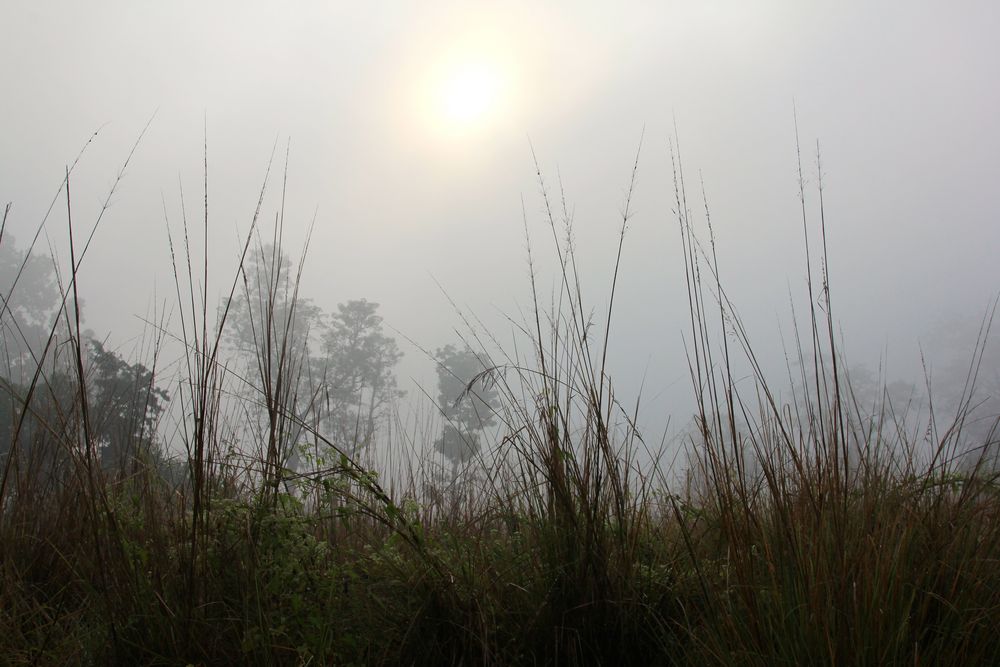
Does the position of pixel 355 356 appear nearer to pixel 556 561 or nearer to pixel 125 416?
pixel 125 416

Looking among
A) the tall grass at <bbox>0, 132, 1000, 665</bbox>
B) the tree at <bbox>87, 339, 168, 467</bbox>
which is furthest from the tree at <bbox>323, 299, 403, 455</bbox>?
the tall grass at <bbox>0, 132, 1000, 665</bbox>

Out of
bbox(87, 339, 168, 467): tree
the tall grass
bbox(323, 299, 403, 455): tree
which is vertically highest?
bbox(323, 299, 403, 455): tree

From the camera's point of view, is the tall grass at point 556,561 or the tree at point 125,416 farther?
the tree at point 125,416

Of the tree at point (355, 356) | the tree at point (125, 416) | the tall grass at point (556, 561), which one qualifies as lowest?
the tall grass at point (556, 561)

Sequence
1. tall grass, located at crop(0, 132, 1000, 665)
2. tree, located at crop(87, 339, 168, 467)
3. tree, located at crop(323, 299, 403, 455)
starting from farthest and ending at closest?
tree, located at crop(323, 299, 403, 455) → tree, located at crop(87, 339, 168, 467) → tall grass, located at crop(0, 132, 1000, 665)

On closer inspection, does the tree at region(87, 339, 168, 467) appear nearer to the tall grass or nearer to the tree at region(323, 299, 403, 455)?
the tall grass

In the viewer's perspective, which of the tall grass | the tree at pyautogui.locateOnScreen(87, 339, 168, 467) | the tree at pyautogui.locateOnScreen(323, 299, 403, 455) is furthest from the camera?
the tree at pyautogui.locateOnScreen(323, 299, 403, 455)

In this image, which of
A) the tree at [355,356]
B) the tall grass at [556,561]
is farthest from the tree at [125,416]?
the tree at [355,356]

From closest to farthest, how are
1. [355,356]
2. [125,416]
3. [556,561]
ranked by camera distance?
[556,561]
[125,416]
[355,356]

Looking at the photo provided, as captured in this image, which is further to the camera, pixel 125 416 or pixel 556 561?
pixel 125 416

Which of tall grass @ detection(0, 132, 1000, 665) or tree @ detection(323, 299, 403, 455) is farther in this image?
tree @ detection(323, 299, 403, 455)

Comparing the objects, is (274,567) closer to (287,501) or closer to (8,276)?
(287,501)

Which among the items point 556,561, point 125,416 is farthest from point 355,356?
point 556,561

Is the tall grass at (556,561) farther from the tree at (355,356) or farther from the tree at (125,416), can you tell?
the tree at (355,356)
